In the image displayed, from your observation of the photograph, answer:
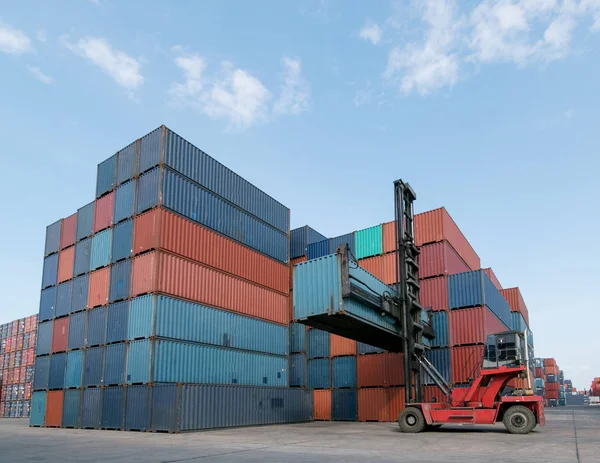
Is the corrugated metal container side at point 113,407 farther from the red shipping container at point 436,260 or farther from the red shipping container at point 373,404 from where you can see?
the red shipping container at point 436,260

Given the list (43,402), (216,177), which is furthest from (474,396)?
(43,402)

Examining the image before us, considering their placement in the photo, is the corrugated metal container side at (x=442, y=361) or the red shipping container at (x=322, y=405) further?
the red shipping container at (x=322, y=405)

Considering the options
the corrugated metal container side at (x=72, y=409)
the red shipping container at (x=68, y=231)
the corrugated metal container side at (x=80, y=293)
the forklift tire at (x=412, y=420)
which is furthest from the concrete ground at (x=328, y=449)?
the red shipping container at (x=68, y=231)

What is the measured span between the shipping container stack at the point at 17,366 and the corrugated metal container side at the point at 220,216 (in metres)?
29.9

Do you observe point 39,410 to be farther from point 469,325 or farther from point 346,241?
point 469,325

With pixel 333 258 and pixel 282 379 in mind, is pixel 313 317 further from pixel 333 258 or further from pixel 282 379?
pixel 282 379

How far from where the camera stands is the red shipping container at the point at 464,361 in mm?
26938

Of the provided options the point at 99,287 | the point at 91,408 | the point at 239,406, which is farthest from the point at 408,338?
the point at 99,287

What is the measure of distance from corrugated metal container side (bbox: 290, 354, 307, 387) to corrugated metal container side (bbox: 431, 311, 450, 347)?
973 cm

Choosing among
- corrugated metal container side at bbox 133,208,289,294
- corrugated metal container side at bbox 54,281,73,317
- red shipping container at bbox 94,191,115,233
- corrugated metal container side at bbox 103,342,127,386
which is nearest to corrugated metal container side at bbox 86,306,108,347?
corrugated metal container side at bbox 103,342,127,386

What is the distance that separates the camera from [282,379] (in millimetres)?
31766

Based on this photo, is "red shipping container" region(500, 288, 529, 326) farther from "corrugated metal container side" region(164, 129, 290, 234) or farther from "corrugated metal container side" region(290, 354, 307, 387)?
"corrugated metal container side" region(164, 129, 290, 234)

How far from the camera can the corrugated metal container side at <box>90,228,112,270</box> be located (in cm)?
2868

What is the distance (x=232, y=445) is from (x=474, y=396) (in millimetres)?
10395
